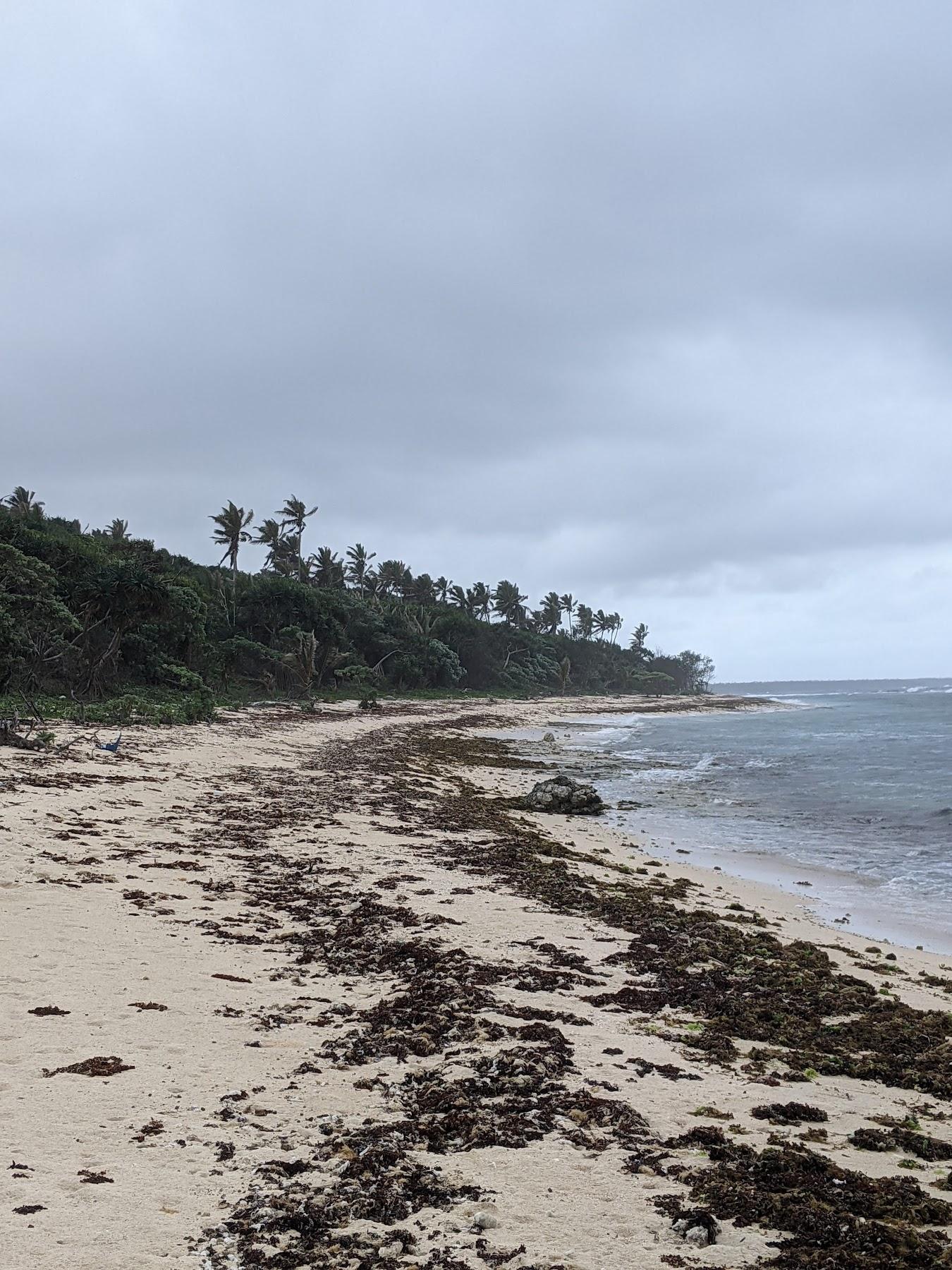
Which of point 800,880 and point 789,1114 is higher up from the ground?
point 789,1114

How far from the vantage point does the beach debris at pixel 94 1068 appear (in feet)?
13.1

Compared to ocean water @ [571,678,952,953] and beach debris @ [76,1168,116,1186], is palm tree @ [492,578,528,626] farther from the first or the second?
beach debris @ [76,1168,116,1186]

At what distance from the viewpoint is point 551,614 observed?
11575cm

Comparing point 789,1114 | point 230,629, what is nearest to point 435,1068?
point 789,1114

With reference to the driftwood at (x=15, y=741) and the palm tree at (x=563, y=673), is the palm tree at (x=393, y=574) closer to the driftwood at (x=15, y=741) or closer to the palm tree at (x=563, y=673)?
the palm tree at (x=563, y=673)

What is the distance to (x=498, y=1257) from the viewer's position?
2871 mm

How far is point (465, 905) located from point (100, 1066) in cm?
466

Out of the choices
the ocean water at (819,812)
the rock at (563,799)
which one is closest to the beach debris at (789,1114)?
the ocean water at (819,812)

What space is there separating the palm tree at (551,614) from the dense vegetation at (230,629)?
24.9ft

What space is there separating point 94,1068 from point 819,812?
18.5m

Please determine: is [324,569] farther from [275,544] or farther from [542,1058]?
[542,1058]

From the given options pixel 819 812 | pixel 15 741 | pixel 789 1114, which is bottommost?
pixel 819 812

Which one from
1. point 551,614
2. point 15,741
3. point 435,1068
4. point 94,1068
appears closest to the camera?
point 94,1068

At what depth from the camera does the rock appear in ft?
54.0
